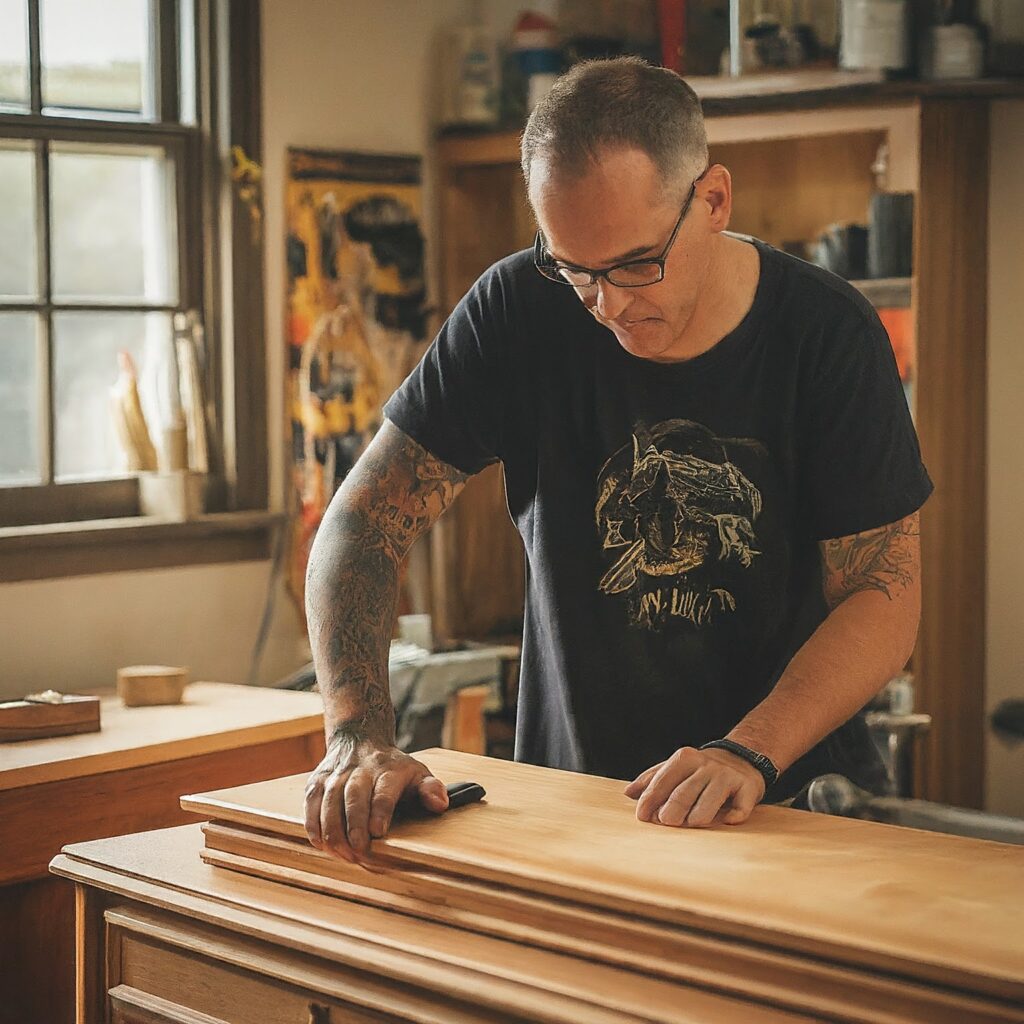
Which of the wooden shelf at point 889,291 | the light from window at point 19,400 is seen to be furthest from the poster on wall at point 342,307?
the wooden shelf at point 889,291

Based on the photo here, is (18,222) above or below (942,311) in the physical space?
above

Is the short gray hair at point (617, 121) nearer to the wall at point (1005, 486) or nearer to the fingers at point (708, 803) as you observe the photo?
the fingers at point (708, 803)

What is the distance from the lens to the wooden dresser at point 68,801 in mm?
2467

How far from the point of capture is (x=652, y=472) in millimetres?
1858

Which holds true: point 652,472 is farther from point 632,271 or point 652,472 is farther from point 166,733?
point 166,733

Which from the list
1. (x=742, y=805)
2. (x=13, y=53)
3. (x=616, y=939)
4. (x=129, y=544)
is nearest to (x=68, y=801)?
(x=129, y=544)

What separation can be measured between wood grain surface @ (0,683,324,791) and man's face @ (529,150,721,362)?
1.28 meters

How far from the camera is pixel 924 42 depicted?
3373 millimetres

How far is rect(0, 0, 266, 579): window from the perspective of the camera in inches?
130

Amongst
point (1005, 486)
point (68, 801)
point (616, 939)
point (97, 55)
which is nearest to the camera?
point (616, 939)

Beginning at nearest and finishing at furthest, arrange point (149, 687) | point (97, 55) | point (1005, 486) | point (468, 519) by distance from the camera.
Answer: point (149, 687)
point (97, 55)
point (1005, 486)
point (468, 519)

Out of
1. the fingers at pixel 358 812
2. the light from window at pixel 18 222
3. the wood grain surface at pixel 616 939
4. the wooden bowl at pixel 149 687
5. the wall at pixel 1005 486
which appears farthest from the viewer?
the wall at pixel 1005 486

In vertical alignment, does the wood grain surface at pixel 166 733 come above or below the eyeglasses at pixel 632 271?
below

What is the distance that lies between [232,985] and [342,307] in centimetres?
256
